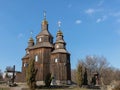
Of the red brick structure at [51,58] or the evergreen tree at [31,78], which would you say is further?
the red brick structure at [51,58]

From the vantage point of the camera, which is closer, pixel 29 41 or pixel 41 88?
pixel 41 88

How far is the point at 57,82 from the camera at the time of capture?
49250 mm

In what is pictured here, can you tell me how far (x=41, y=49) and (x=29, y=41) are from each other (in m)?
12.3

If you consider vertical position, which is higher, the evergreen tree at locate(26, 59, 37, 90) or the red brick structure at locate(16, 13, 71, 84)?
the red brick structure at locate(16, 13, 71, 84)

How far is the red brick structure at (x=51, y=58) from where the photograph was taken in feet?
164

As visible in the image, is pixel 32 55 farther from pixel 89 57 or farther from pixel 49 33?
pixel 89 57

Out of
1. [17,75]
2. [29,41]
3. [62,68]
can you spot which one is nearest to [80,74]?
[62,68]

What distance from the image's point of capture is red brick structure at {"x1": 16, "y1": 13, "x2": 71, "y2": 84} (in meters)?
49.9

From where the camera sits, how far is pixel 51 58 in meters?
51.5

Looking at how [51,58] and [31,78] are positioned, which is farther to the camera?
[51,58]

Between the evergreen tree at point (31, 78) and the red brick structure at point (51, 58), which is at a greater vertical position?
the red brick structure at point (51, 58)

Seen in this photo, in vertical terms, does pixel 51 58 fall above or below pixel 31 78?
above

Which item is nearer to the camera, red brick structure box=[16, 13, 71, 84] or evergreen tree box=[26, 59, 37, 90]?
evergreen tree box=[26, 59, 37, 90]

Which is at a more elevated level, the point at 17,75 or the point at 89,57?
the point at 89,57
